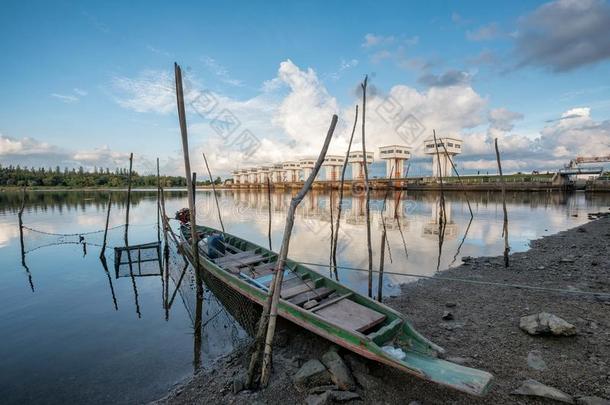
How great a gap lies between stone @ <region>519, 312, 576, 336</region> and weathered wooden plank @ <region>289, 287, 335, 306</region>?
3.92 metres

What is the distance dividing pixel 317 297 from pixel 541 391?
395 centimetres

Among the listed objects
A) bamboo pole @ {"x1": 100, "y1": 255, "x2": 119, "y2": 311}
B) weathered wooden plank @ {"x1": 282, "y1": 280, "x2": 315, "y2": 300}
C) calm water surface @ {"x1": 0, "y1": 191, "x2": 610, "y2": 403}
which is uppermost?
weathered wooden plank @ {"x1": 282, "y1": 280, "x2": 315, "y2": 300}

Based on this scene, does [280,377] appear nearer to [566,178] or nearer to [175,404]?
[175,404]

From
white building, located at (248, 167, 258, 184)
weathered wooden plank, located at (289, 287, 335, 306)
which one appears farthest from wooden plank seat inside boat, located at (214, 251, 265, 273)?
white building, located at (248, 167, 258, 184)

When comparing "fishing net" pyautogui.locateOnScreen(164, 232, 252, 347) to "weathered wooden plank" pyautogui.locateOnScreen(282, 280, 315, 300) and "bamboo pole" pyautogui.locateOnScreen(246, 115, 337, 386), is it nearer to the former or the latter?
"weathered wooden plank" pyautogui.locateOnScreen(282, 280, 315, 300)

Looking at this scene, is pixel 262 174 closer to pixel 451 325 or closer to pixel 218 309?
pixel 218 309

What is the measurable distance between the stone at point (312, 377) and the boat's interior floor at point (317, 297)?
30.4 inches

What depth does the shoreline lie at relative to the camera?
4270mm

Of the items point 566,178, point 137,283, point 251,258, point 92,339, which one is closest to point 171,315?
point 92,339

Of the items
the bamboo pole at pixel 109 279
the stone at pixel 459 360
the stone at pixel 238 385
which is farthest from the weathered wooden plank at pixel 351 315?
the bamboo pole at pixel 109 279

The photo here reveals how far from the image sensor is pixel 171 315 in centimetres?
854

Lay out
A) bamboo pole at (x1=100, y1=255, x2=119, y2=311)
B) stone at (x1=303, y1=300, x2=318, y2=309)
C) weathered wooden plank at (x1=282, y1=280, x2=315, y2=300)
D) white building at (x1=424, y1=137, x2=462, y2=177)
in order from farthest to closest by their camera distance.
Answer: white building at (x1=424, y1=137, x2=462, y2=177) < bamboo pole at (x1=100, y1=255, x2=119, y2=311) < weathered wooden plank at (x1=282, y1=280, x2=315, y2=300) < stone at (x1=303, y1=300, x2=318, y2=309)

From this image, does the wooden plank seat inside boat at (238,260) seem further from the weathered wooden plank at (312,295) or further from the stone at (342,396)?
the stone at (342,396)

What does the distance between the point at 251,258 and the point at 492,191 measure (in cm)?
5937
